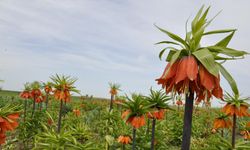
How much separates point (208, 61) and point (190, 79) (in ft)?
0.54

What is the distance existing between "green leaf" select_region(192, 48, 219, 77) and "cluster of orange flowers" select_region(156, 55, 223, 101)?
0.16ft

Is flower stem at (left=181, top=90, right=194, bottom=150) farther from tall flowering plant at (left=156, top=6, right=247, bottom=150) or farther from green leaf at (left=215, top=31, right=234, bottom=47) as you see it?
green leaf at (left=215, top=31, right=234, bottom=47)

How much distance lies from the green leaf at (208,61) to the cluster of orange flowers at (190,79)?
49 millimetres

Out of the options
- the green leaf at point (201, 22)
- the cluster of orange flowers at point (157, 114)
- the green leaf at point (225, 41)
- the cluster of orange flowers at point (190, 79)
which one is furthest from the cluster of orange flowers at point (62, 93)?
the green leaf at point (225, 41)

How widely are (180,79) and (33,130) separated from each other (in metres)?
6.20

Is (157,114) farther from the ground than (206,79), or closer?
closer

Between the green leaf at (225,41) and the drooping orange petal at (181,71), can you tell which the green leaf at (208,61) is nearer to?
the drooping orange petal at (181,71)

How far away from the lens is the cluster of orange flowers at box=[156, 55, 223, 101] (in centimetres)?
190

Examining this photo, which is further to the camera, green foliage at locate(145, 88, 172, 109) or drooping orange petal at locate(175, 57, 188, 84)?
green foliage at locate(145, 88, 172, 109)

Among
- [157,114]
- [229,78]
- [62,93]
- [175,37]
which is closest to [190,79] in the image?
[229,78]

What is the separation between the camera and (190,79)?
1.87 metres

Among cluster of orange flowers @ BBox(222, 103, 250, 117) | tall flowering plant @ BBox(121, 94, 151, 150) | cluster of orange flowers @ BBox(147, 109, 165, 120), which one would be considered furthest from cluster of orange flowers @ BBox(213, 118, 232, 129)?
tall flowering plant @ BBox(121, 94, 151, 150)

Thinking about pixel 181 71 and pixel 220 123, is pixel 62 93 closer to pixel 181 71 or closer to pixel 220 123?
pixel 220 123

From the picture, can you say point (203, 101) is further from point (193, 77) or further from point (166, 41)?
point (166, 41)
